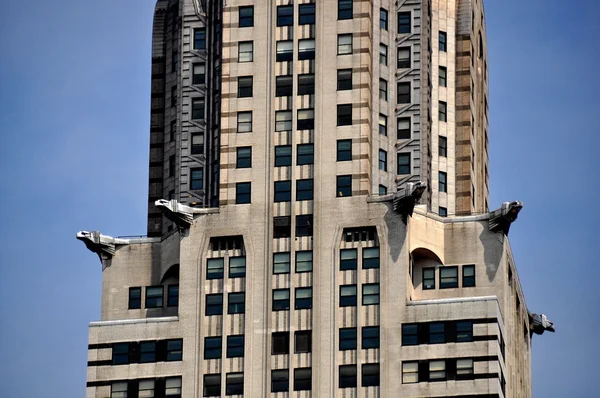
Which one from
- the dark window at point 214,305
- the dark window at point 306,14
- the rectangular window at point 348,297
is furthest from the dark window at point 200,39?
the rectangular window at point 348,297

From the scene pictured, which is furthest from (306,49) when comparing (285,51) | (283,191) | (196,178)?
(196,178)

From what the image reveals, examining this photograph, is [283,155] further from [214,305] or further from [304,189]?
[214,305]

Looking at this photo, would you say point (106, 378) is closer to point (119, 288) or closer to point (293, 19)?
point (119, 288)

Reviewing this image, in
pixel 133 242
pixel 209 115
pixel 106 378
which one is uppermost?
pixel 209 115

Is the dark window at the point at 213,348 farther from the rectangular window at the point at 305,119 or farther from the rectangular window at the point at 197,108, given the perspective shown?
the rectangular window at the point at 197,108

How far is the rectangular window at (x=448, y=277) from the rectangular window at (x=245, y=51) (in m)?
24.9

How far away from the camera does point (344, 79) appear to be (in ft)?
580

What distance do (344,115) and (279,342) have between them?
20415 millimetres

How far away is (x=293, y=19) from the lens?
179 m

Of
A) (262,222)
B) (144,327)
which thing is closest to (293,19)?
(262,222)

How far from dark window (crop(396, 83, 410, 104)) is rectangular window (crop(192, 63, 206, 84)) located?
57.2 ft

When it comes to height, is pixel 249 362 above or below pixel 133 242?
below

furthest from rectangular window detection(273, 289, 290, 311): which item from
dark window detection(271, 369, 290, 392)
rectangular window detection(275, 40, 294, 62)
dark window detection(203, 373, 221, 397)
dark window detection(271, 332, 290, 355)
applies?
rectangular window detection(275, 40, 294, 62)

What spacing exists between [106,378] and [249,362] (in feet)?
41.4
